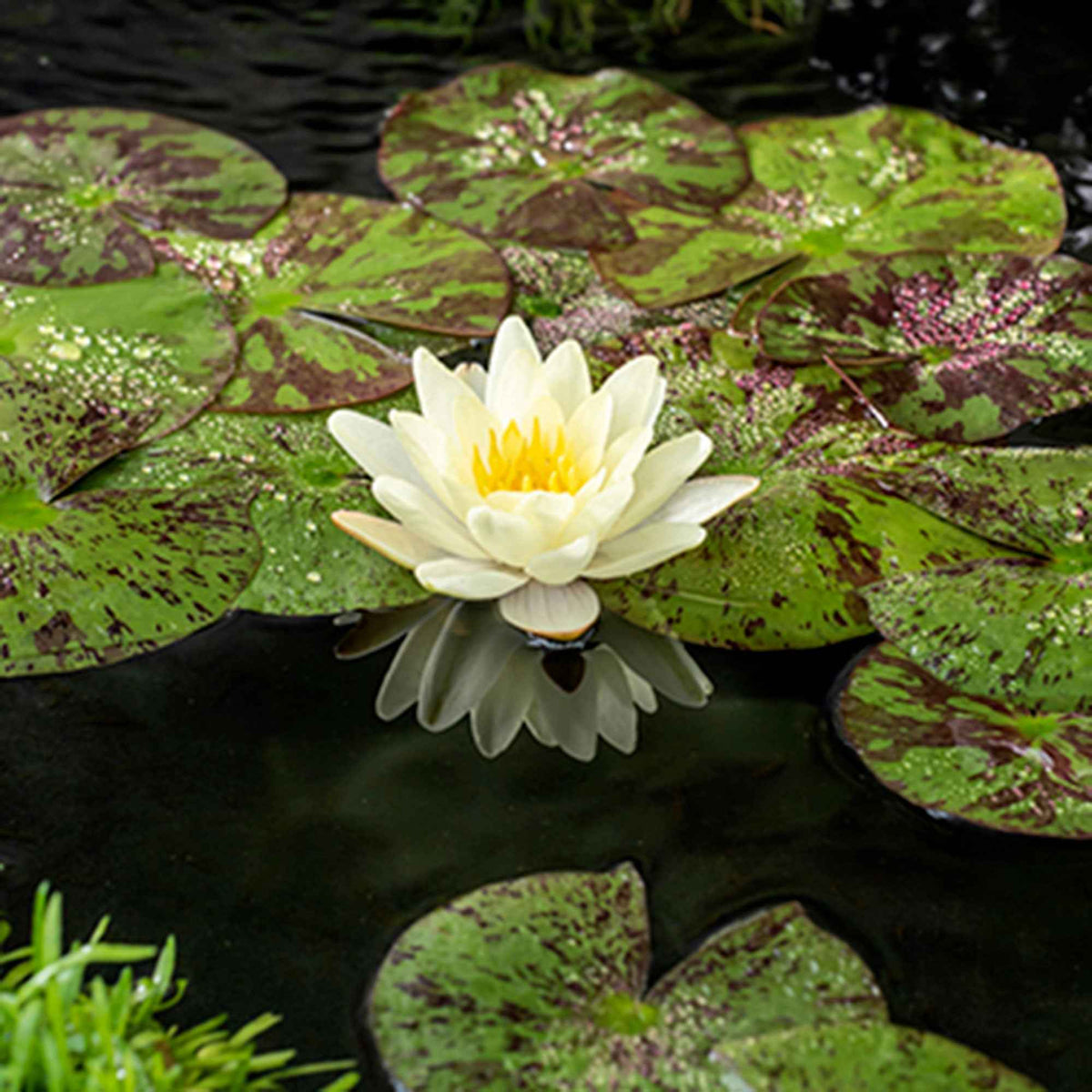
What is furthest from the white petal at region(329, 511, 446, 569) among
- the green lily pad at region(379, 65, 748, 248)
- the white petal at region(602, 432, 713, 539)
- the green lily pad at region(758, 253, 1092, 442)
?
the green lily pad at region(379, 65, 748, 248)

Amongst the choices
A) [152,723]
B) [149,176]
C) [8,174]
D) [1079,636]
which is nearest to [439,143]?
[149,176]

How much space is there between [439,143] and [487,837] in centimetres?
141

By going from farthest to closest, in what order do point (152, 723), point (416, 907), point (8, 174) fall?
point (8, 174), point (152, 723), point (416, 907)

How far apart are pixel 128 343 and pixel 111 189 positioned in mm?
439

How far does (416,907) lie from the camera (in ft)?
3.91

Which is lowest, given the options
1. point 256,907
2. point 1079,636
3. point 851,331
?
point 256,907

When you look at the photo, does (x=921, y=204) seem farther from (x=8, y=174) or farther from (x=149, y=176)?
(x=8, y=174)

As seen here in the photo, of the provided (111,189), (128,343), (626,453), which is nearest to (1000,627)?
(626,453)

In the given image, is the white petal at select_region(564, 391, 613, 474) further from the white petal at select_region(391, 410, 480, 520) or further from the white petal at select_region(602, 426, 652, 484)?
the white petal at select_region(391, 410, 480, 520)

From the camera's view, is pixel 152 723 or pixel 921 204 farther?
pixel 921 204

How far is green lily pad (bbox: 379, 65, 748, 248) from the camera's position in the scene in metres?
2.07

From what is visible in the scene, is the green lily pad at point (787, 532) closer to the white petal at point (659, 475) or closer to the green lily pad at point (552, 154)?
the white petal at point (659, 475)

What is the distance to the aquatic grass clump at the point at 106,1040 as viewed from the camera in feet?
3.02

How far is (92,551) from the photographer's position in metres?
1.46
